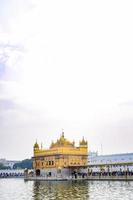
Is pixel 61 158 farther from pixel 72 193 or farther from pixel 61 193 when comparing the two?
pixel 72 193

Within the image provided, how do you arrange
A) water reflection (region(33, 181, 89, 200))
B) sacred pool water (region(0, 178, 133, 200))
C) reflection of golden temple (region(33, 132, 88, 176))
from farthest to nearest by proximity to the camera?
reflection of golden temple (region(33, 132, 88, 176)) < water reflection (region(33, 181, 89, 200)) < sacred pool water (region(0, 178, 133, 200))

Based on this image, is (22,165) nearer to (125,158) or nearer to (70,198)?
(125,158)

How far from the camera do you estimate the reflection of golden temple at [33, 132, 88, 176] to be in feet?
267

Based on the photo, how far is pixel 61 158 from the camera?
8150 centimetres

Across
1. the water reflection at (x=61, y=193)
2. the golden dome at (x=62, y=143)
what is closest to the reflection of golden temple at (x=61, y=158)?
the golden dome at (x=62, y=143)

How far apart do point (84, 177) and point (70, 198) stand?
37.3 m

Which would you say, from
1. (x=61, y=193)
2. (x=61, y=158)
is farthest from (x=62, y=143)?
(x=61, y=193)

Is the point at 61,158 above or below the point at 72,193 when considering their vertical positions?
above

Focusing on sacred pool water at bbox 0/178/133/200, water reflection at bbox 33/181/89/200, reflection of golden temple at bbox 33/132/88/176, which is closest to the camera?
sacred pool water at bbox 0/178/133/200

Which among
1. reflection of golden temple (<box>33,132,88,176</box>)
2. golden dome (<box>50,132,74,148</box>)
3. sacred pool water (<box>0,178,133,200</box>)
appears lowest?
sacred pool water (<box>0,178,133,200</box>)

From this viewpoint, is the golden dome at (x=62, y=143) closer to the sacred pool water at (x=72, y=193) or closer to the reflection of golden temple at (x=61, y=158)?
the reflection of golden temple at (x=61, y=158)

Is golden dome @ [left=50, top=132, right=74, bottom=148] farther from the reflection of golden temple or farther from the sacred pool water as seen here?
the sacred pool water

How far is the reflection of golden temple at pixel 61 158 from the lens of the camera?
81375 millimetres

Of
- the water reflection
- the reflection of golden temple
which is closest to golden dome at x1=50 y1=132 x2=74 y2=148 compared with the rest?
the reflection of golden temple
